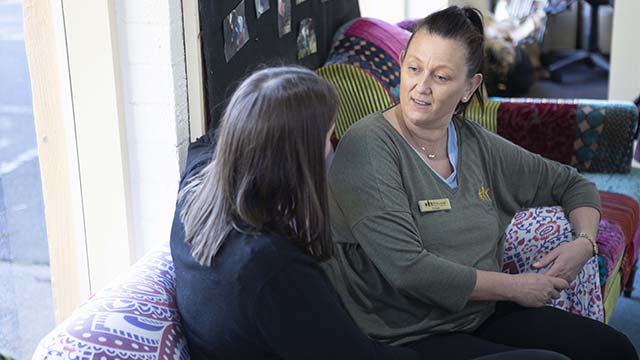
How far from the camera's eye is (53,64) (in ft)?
6.17

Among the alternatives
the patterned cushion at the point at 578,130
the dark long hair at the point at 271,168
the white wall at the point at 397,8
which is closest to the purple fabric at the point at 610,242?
the patterned cushion at the point at 578,130

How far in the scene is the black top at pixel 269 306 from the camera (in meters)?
1.26

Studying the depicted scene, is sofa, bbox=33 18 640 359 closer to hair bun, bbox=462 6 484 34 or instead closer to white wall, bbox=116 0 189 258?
white wall, bbox=116 0 189 258

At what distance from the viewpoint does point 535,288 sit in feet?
5.96

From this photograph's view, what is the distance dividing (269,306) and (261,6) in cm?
119

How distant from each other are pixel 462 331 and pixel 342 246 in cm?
31

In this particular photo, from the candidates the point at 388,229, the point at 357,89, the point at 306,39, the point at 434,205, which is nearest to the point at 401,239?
the point at 388,229

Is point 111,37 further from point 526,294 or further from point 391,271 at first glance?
point 526,294

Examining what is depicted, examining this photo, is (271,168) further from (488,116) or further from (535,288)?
(488,116)

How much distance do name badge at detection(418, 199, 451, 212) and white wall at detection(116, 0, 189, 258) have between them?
56cm

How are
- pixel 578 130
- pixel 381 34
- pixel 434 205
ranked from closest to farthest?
1. pixel 434 205
2. pixel 381 34
3. pixel 578 130

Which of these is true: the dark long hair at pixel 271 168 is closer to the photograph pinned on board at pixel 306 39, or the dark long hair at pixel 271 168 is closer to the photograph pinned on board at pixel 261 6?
the photograph pinned on board at pixel 261 6

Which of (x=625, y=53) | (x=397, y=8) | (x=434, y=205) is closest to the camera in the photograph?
(x=434, y=205)

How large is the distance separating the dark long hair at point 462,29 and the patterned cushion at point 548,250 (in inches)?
16.3
